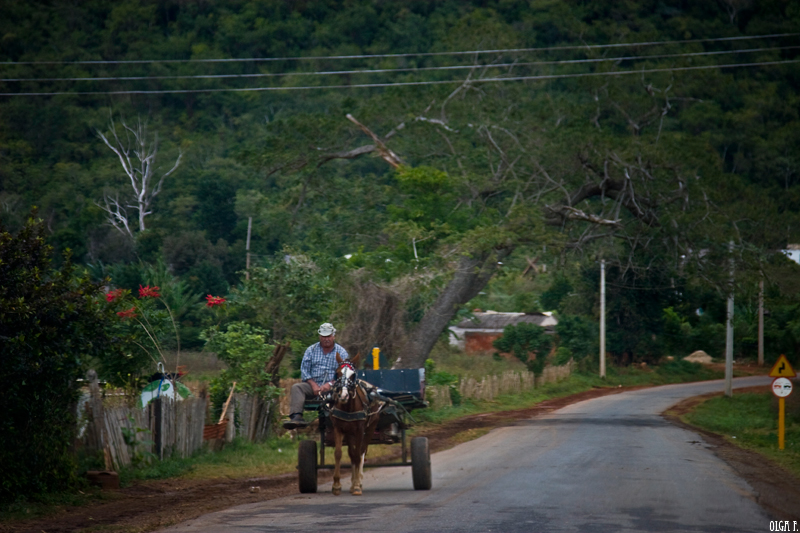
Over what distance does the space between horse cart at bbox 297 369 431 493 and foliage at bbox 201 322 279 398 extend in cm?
383

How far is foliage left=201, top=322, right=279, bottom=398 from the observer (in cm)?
1645

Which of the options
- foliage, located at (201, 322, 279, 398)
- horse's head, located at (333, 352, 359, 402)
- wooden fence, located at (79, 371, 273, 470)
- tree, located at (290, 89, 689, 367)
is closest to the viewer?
horse's head, located at (333, 352, 359, 402)

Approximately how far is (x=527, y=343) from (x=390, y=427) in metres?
29.7

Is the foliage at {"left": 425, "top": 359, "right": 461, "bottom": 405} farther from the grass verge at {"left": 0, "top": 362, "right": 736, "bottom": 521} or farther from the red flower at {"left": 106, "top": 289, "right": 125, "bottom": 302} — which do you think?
the red flower at {"left": 106, "top": 289, "right": 125, "bottom": 302}

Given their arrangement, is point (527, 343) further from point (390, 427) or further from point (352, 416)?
point (352, 416)

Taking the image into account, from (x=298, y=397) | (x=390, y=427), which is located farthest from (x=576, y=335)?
(x=298, y=397)

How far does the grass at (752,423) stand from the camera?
18406 mm

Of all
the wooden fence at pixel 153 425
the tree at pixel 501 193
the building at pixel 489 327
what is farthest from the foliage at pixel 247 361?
the building at pixel 489 327

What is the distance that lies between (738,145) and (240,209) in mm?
35752

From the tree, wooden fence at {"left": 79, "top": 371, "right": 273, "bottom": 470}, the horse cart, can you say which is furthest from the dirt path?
the tree

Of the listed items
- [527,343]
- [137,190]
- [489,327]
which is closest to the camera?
[527,343]

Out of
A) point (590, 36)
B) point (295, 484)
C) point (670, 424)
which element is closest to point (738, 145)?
point (590, 36)

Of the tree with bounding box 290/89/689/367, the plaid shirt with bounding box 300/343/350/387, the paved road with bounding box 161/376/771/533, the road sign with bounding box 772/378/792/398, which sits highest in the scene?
the tree with bounding box 290/89/689/367

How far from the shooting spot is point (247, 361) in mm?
16641
